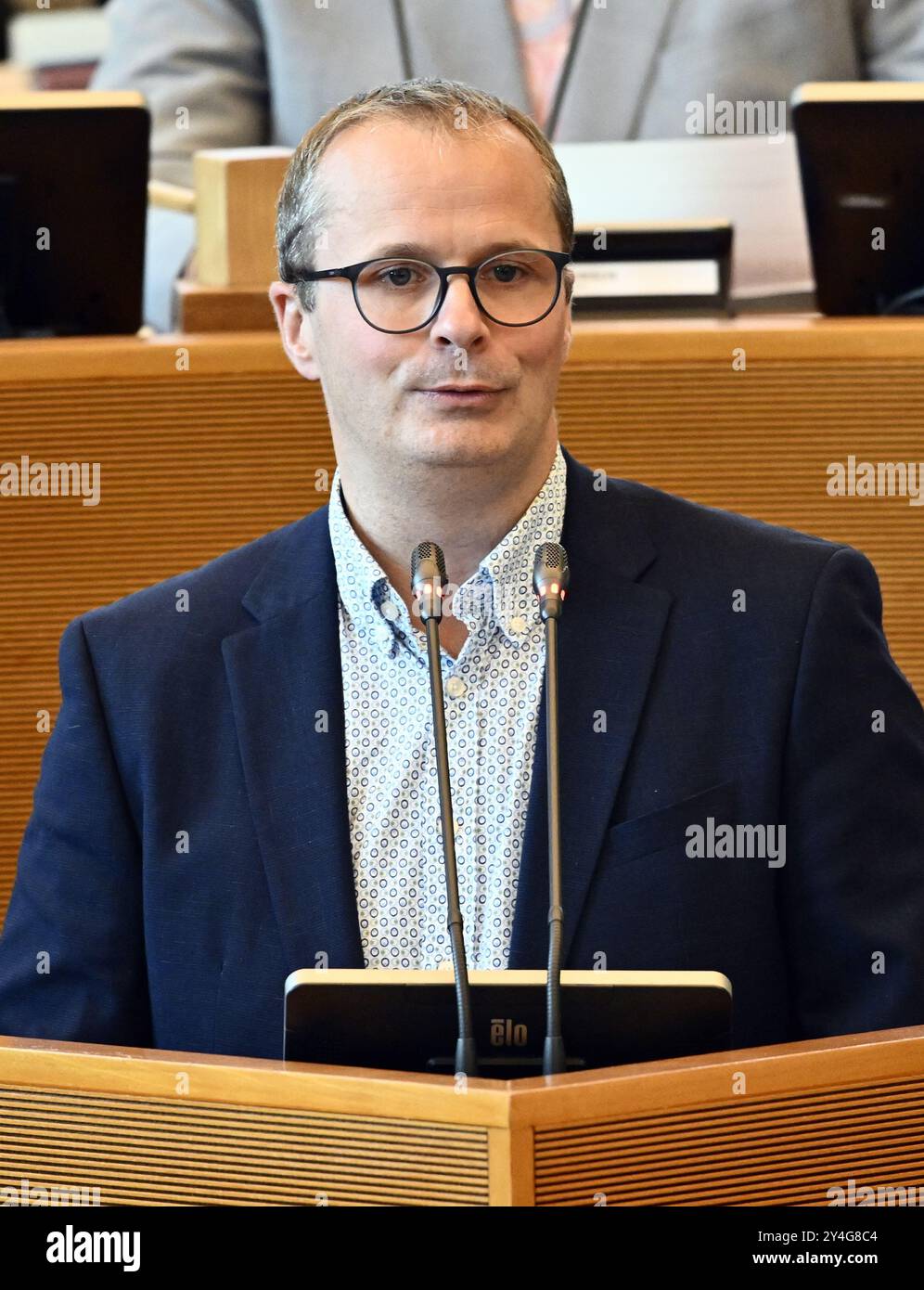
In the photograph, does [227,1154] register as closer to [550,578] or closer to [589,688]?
[550,578]

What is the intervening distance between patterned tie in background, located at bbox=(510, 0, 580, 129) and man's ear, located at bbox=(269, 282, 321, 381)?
146 centimetres

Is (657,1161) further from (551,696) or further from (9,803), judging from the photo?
(9,803)

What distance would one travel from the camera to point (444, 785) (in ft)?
4.08

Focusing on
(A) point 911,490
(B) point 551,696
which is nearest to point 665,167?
(A) point 911,490

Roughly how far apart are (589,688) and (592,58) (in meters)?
1.74

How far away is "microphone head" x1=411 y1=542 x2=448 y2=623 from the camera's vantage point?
52.4 inches

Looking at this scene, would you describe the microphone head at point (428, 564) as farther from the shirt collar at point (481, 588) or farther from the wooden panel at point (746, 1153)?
the wooden panel at point (746, 1153)

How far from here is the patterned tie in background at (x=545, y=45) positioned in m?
3.08

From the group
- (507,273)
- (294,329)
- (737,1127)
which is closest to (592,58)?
(294,329)
